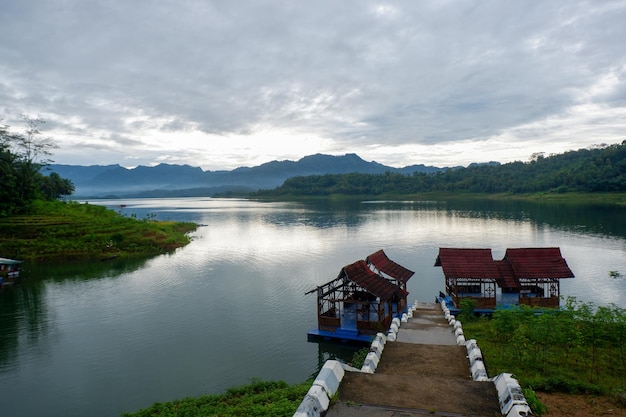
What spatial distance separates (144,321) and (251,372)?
11.1m

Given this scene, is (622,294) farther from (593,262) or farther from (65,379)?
(65,379)

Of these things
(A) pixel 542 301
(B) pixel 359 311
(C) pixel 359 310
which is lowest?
(A) pixel 542 301

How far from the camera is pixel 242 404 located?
543 inches

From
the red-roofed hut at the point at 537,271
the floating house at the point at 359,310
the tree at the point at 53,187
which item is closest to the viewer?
the floating house at the point at 359,310

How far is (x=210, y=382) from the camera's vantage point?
17.2 meters

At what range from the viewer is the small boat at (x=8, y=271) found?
120 ft

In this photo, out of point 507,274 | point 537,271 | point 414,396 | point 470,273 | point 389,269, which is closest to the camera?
point 414,396

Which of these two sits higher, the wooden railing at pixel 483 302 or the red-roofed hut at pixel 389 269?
the red-roofed hut at pixel 389 269

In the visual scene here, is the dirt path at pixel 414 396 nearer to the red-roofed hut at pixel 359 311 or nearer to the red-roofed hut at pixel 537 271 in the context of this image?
the red-roofed hut at pixel 359 311

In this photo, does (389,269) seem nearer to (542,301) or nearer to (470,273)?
(470,273)

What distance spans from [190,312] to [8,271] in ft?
75.9

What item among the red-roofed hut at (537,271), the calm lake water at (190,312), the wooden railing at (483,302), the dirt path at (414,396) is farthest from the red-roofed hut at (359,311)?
the dirt path at (414,396)

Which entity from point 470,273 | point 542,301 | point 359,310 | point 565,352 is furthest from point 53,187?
point 565,352

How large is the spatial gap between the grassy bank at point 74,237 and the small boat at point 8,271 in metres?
8.90
